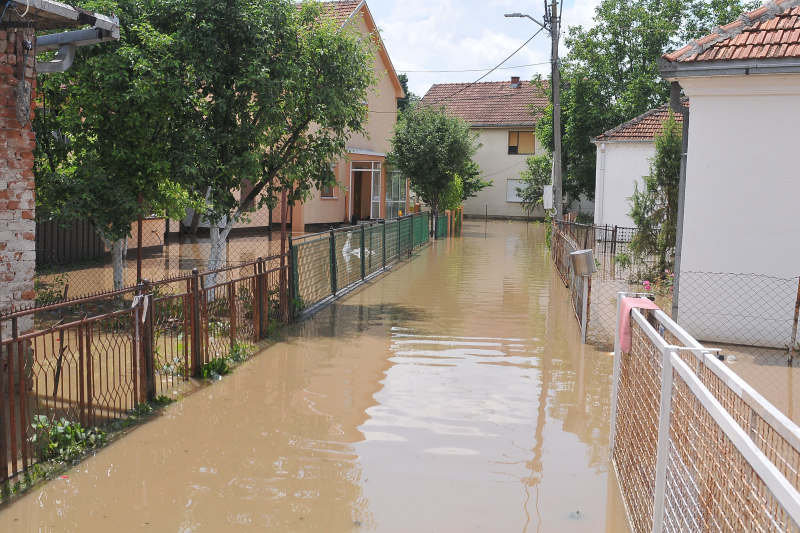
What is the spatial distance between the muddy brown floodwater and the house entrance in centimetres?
2008

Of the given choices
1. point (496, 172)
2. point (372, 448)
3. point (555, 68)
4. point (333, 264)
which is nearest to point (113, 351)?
point (372, 448)

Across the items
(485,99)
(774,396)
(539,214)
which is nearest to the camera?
(774,396)

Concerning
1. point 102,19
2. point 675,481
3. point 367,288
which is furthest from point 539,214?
point 675,481

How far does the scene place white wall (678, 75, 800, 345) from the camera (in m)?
9.96

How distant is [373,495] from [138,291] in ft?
10.1

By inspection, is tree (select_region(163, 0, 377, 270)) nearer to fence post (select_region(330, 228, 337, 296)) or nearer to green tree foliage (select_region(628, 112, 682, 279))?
fence post (select_region(330, 228, 337, 296))

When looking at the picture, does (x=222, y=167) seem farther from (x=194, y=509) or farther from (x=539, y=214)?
(x=539, y=214)

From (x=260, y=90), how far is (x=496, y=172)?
36.4 metres

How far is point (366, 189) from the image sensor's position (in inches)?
1319

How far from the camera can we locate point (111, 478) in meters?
5.58

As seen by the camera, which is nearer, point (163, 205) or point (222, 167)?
point (222, 167)

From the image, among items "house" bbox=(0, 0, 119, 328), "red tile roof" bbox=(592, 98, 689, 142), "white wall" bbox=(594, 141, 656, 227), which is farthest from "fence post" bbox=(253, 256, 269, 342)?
"red tile roof" bbox=(592, 98, 689, 142)

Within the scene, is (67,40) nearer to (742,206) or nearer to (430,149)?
(742,206)

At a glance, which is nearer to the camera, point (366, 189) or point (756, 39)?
point (756, 39)
